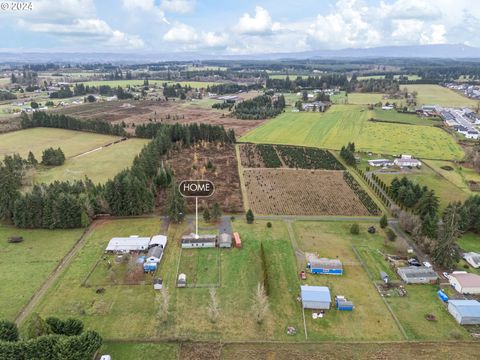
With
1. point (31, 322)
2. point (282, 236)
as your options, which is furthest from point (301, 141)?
point (31, 322)

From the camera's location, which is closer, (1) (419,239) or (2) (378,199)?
(1) (419,239)

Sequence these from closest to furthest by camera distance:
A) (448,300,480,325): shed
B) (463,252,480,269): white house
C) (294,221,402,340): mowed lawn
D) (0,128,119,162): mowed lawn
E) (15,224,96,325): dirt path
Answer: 1. (294,221,402,340): mowed lawn
2. (448,300,480,325): shed
3. (15,224,96,325): dirt path
4. (463,252,480,269): white house
5. (0,128,119,162): mowed lawn

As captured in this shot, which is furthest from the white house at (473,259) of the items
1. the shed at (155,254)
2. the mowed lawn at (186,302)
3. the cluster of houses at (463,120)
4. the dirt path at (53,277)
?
the cluster of houses at (463,120)

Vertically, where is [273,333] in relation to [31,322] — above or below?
below

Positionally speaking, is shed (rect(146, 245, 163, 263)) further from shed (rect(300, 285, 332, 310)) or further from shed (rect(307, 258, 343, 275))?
shed (rect(307, 258, 343, 275))

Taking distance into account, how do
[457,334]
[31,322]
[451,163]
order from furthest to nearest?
[451,163], [457,334], [31,322]

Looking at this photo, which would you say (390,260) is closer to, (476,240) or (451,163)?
(476,240)

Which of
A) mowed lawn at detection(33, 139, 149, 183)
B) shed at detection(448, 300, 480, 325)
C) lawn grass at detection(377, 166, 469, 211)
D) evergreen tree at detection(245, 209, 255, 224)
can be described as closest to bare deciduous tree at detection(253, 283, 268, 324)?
evergreen tree at detection(245, 209, 255, 224)

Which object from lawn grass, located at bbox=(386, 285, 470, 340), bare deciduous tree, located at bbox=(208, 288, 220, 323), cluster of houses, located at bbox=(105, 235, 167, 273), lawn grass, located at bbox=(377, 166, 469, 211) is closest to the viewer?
lawn grass, located at bbox=(386, 285, 470, 340)
